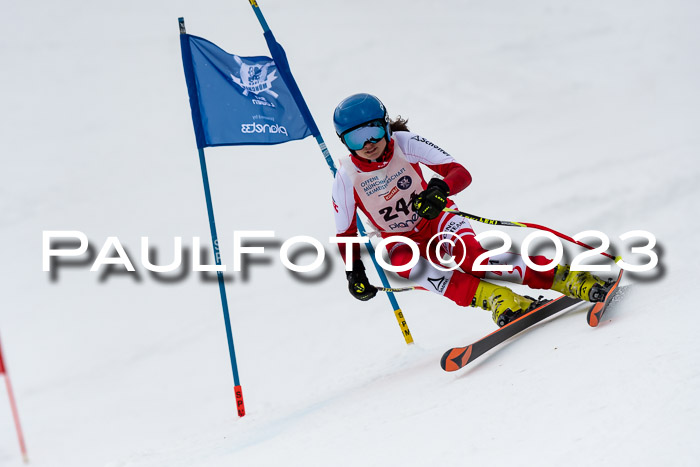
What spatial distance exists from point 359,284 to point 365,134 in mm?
797

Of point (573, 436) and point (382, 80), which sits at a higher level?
point (382, 80)

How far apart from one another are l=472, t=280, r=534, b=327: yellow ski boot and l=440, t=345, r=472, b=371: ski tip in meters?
0.30

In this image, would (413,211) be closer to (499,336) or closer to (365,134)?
(365,134)

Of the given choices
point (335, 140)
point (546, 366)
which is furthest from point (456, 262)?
point (335, 140)

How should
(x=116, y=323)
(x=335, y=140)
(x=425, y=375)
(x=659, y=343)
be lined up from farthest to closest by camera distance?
1. (x=335, y=140)
2. (x=116, y=323)
3. (x=425, y=375)
4. (x=659, y=343)

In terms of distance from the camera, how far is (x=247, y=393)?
607 centimetres

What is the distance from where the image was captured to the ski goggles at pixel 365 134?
3537 millimetres

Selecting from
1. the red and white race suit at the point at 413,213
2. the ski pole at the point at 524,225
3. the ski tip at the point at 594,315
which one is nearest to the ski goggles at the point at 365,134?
the red and white race suit at the point at 413,213

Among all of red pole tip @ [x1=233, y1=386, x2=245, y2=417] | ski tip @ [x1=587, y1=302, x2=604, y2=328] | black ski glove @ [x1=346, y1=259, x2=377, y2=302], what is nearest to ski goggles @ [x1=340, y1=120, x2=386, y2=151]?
black ski glove @ [x1=346, y1=259, x2=377, y2=302]

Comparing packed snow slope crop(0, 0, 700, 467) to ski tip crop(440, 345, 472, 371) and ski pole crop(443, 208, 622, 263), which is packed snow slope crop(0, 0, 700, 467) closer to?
ski tip crop(440, 345, 472, 371)

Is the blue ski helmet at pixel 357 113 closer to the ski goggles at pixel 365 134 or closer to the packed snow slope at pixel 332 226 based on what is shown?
the ski goggles at pixel 365 134

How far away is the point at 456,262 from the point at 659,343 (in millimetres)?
1492

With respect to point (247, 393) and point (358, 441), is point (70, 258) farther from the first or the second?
point (358, 441)

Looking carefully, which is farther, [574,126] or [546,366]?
[574,126]
